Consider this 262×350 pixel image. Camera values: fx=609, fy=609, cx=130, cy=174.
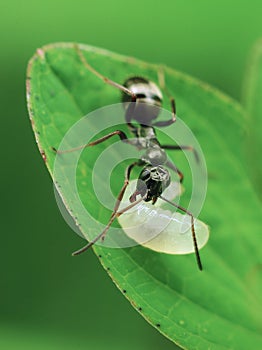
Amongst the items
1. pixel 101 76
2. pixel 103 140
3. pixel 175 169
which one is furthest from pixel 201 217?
pixel 101 76

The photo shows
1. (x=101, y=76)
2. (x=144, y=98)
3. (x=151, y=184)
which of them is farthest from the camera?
(x=144, y=98)

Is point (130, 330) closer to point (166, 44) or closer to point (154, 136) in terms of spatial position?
point (154, 136)

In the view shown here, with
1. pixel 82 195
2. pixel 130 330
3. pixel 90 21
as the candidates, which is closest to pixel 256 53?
pixel 90 21

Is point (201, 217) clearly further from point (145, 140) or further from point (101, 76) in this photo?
point (101, 76)

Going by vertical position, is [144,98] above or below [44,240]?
above

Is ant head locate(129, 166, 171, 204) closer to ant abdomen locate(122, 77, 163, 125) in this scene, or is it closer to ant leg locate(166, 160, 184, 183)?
ant leg locate(166, 160, 184, 183)

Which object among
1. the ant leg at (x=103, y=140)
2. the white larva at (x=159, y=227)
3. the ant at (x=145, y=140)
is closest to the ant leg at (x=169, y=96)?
the ant at (x=145, y=140)

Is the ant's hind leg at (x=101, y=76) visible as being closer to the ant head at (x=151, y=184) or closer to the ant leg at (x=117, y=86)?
the ant leg at (x=117, y=86)

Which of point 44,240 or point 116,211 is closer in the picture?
point 116,211

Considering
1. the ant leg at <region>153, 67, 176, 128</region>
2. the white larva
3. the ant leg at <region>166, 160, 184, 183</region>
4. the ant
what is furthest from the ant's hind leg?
the white larva
